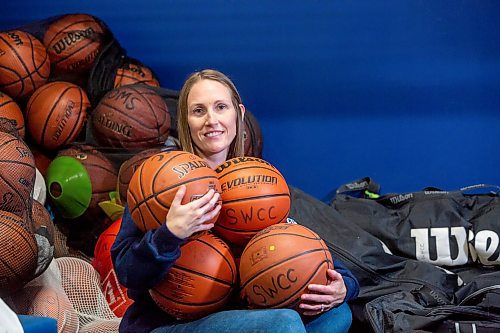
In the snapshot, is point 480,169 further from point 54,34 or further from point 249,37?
point 54,34

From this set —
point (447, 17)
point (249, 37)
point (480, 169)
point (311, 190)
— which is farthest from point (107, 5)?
point (480, 169)

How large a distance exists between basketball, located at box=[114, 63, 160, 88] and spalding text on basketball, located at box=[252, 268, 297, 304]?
1880 mm

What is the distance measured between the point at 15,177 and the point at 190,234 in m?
1.07

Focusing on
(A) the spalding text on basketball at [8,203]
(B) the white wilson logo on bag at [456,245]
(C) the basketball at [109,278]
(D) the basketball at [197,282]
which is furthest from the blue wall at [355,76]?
(D) the basketball at [197,282]

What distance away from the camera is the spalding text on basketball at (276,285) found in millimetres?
1723

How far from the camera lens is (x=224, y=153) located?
214 cm

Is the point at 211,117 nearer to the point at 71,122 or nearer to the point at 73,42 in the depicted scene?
the point at 71,122

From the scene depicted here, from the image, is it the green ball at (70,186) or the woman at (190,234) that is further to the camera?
the green ball at (70,186)

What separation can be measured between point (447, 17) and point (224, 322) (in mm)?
2214

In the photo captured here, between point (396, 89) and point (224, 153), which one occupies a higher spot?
point (396, 89)

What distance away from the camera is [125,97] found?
3086mm

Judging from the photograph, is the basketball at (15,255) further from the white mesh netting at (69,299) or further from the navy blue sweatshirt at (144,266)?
the navy blue sweatshirt at (144,266)

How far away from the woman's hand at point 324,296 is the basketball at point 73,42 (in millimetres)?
2038

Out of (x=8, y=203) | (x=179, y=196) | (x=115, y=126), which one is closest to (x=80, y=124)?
(x=115, y=126)
